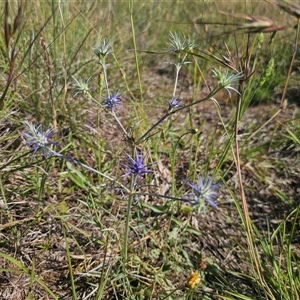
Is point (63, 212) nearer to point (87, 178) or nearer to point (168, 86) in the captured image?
point (87, 178)

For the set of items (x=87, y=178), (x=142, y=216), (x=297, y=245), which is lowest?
(x=297, y=245)

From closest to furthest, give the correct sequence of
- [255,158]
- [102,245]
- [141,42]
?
[102,245] → [255,158] → [141,42]

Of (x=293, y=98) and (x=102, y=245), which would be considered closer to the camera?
(x=102, y=245)

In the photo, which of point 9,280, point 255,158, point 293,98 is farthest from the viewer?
Answer: point 293,98

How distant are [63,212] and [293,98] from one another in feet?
4.83

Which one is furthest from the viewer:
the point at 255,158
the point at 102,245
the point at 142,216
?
the point at 255,158

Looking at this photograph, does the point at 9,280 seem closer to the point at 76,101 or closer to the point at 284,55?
the point at 76,101

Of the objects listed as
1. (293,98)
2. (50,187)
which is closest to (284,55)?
(293,98)

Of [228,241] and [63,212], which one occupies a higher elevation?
[63,212]

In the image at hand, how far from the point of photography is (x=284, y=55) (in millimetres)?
2312

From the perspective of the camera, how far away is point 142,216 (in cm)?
140

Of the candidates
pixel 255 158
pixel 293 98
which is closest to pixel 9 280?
pixel 255 158

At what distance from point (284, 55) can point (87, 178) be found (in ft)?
4.90

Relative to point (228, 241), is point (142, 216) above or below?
above
